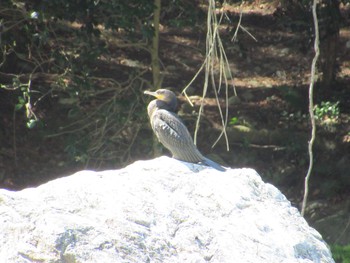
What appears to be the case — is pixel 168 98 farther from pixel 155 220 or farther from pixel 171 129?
pixel 155 220

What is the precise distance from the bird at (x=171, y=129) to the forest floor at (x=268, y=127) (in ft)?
8.31

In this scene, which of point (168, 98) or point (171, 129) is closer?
point (171, 129)

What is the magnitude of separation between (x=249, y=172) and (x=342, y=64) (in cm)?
738

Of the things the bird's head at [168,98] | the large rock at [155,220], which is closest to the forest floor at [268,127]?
the bird's head at [168,98]

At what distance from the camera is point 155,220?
3979 mm

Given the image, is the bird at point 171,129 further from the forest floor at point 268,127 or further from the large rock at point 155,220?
the forest floor at point 268,127

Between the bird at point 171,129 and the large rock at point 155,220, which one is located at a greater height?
the large rock at point 155,220

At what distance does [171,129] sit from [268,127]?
14.9ft

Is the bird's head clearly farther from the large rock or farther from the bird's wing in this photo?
the large rock

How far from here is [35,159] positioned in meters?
9.84

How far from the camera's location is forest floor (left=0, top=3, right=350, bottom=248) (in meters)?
9.48

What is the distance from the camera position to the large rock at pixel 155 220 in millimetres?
3674

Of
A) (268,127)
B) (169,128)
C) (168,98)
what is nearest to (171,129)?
(169,128)

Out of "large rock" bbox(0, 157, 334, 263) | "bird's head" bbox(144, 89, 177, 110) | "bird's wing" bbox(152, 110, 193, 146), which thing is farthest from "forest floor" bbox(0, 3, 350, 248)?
"large rock" bbox(0, 157, 334, 263)
